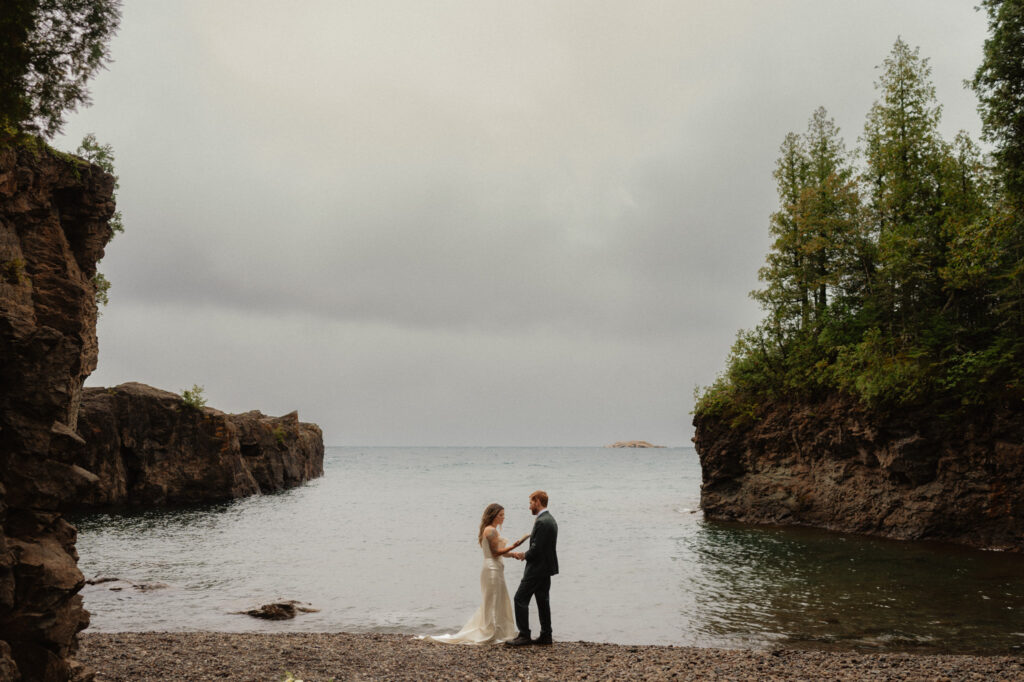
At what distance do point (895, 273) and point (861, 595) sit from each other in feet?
58.6

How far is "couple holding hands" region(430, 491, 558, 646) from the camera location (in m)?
11.9

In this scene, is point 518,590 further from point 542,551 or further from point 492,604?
point 542,551

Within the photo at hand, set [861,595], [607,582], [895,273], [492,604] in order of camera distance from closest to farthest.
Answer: [492,604] < [861,595] < [607,582] < [895,273]

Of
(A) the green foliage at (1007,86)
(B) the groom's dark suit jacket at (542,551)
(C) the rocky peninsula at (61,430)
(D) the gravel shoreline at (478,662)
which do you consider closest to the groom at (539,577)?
(B) the groom's dark suit jacket at (542,551)

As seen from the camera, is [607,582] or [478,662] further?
[607,582]

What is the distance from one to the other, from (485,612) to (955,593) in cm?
1408

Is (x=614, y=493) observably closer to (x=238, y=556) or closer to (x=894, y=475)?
(x=894, y=475)

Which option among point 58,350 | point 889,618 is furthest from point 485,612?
point 889,618

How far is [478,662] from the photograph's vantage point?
1040 cm

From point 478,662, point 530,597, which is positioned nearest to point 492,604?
point 530,597

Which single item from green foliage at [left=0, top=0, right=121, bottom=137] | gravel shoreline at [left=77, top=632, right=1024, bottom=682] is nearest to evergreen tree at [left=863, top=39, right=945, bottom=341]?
gravel shoreline at [left=77, top=632, right=1024, bottom=682]

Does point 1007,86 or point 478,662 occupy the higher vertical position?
point 1007,86

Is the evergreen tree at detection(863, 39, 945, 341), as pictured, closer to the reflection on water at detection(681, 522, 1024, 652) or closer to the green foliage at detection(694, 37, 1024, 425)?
the green foliage at detection(694, 37, 1024, 425)

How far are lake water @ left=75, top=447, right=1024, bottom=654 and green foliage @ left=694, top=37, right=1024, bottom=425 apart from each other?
762cm
